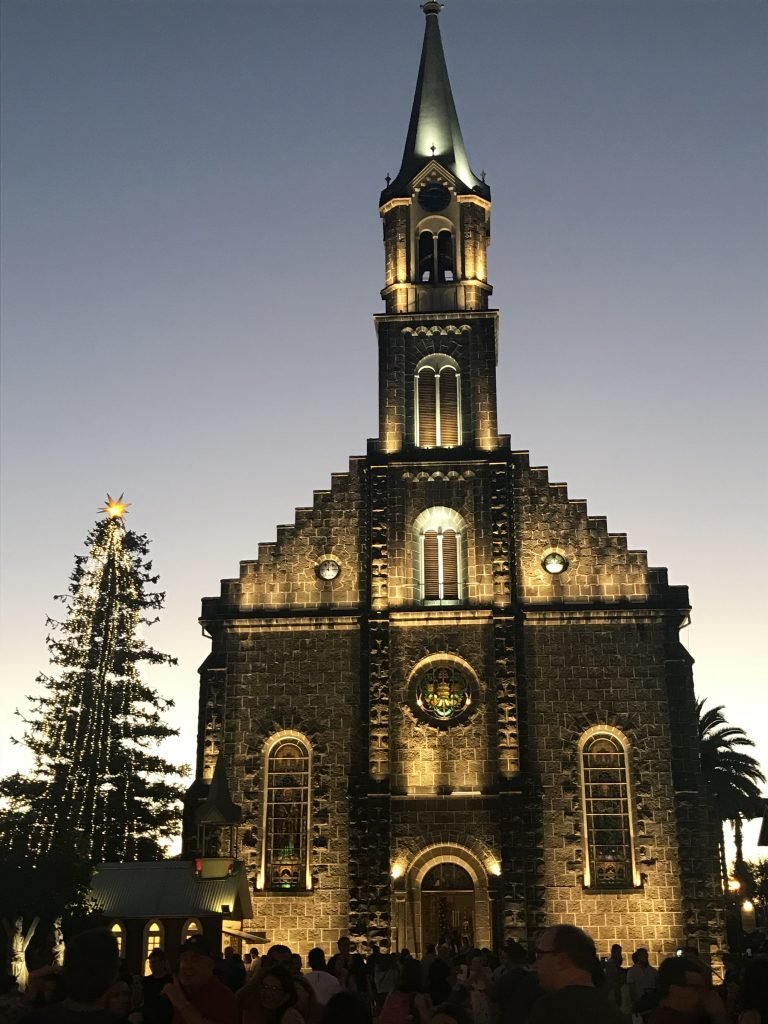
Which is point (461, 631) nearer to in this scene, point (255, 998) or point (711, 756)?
point (711, 756)

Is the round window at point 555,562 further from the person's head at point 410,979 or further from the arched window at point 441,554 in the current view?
the person's head at point 410,979

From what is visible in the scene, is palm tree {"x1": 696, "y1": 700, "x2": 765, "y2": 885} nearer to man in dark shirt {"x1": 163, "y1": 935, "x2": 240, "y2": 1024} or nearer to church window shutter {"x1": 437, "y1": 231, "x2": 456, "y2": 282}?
church window shutter {"x1": 437, "y1": 231, "x2": 456, "y2": 282}

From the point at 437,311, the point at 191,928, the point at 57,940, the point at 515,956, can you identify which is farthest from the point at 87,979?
the point at 437,311

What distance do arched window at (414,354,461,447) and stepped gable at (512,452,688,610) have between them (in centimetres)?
241

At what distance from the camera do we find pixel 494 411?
39.7m

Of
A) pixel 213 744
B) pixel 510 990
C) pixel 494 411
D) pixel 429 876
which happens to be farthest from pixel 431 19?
pixel 510 990

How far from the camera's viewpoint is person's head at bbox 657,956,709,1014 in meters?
7.82

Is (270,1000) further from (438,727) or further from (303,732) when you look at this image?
(303,732)

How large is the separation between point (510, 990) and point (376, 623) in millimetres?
26505

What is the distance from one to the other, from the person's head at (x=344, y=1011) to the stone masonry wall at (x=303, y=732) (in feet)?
95.4

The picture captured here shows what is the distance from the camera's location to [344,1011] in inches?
258

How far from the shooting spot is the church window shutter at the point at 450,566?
38062 millimetres

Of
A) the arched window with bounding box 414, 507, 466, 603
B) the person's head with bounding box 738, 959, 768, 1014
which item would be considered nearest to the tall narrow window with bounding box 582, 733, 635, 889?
the arched window with bounding box 414, 507, 466, 603

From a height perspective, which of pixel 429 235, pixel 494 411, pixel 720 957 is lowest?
pixel 720 957
